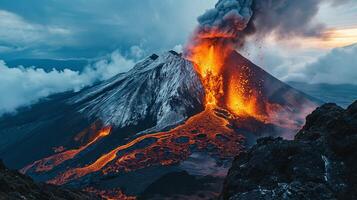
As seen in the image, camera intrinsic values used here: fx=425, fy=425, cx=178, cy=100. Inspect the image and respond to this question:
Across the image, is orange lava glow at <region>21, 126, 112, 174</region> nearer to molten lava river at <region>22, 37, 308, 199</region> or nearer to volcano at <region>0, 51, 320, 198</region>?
molten lava river at <region>22, 37, 308, 199</region>

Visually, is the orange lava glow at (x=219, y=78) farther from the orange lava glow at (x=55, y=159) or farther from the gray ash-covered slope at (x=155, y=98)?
the orange lava glow at (x=55, y=159)

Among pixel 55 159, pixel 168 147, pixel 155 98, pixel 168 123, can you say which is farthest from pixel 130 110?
pixel 168 147

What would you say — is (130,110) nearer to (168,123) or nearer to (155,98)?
(155,98)

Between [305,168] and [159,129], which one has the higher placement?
[159,129]

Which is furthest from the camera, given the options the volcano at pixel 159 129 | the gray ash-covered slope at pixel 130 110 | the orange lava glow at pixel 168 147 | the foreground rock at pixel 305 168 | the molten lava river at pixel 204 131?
the gray ash-covered slope at pixel 130 110

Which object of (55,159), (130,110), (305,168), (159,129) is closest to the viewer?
(305,168)

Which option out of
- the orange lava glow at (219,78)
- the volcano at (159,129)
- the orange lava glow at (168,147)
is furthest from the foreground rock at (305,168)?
the orange lava glow at (219,78)

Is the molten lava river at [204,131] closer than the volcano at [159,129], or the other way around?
the volcano at [159,129]
